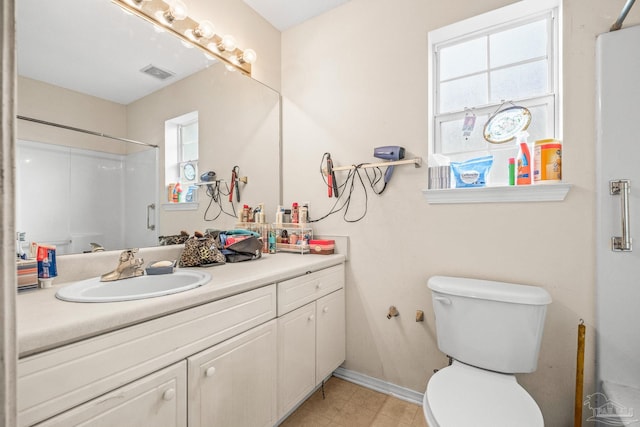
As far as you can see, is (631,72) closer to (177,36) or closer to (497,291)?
(497,291)

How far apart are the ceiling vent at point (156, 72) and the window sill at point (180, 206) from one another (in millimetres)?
646

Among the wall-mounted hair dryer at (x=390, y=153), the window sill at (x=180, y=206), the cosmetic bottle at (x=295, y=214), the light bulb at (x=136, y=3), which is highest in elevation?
the light bulb at (x=136, y=3)

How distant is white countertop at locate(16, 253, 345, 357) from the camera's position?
696 millimetres

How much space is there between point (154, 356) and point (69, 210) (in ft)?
2.42

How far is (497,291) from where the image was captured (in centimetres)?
131

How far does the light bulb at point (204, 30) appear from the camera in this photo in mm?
1652

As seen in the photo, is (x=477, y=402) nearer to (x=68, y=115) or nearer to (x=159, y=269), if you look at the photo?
(x=159, y=269)

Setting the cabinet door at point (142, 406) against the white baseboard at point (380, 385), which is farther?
the white baseboard at point (380, 385)

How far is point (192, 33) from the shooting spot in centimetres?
165

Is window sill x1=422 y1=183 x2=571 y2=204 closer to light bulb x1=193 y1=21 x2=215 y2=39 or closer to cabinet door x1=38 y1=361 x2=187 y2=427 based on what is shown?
cabinet door x1=38 y1=361 x2=187 y2=427

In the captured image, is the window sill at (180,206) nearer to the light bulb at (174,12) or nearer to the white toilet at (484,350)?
the light bulb at (174,12)

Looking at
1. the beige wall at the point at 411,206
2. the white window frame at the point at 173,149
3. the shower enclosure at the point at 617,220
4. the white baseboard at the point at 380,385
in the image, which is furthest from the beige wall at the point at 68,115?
the shower enclosure at the point at 617,220

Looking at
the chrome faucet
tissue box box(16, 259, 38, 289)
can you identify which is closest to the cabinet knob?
the chrome faucet

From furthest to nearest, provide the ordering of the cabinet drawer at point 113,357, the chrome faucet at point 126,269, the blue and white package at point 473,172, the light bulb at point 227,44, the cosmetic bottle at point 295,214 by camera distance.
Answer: the cosmetic bottle at point 295,214
the light bulb at point 227,44
the blue and white package at point 473,172
the chrome faucet at point 126,269
the cabinet drawer at point 113,357
